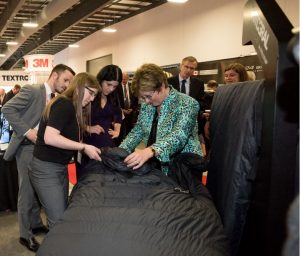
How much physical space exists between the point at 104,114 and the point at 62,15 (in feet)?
28.6

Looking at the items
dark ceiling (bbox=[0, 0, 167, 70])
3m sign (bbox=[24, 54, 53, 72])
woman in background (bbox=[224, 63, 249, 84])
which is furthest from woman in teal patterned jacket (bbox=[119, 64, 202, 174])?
3m sign (bbox=[24, 54, 53, 72])

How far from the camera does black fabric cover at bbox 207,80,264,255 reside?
1.39 meters

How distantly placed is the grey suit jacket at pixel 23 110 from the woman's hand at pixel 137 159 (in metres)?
1.09

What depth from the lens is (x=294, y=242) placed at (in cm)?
58

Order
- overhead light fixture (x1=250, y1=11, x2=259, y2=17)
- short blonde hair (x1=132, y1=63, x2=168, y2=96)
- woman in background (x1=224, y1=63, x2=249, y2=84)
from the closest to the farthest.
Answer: overhead light fixture (x1=250, y1=11, x2=259, y2=17), short blonde hair (x1=132, y1=63, x2=168, y2=96), woman in background (x1=224, y1=63, x2=249, y2=84)

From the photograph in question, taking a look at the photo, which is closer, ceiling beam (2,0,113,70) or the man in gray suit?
the man in gray suit

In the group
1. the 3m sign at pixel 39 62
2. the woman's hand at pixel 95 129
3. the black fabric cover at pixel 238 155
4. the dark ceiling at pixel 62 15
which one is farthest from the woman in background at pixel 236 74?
the 3m sign at pixel 39 62

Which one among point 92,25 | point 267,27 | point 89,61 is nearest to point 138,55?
point 92,25

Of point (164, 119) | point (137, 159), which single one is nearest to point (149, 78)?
point (164, 119)

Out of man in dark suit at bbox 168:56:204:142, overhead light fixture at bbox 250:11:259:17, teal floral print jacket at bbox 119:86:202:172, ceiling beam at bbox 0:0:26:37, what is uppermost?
ceiling beam at bbox 0:0:26:37

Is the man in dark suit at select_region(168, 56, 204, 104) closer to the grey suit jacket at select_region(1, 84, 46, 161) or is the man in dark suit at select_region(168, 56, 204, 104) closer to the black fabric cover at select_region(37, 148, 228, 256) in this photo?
the grey suit jacket at select_region(1, 84, 46, 161)

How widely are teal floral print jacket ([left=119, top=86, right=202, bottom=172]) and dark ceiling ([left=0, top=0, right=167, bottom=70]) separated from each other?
5.71 m

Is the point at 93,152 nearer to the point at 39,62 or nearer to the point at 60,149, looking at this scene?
the point at 60,149

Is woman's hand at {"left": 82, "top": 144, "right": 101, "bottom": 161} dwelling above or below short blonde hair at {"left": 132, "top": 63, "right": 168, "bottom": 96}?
below
